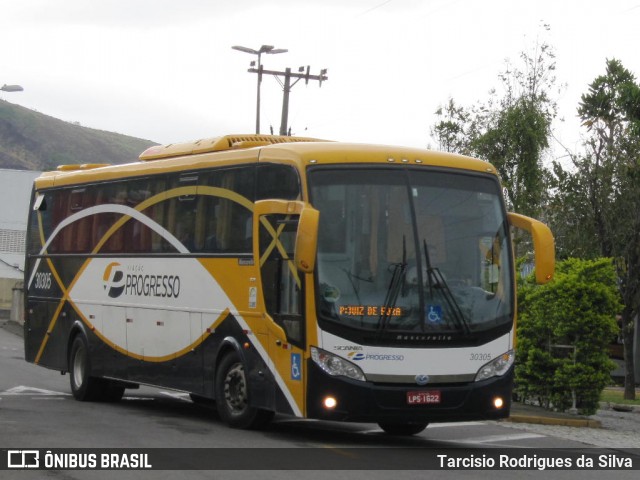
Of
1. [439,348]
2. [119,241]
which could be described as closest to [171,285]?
[119,241]

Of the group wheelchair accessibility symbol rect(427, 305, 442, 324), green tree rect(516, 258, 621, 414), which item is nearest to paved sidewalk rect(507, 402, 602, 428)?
green tree rect(516, 258, 621, 414)

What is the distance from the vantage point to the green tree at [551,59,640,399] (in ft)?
104

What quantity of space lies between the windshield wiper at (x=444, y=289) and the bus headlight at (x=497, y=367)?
1.67 feet

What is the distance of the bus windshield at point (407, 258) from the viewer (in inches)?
531

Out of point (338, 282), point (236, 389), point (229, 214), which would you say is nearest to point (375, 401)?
point (338, 282)

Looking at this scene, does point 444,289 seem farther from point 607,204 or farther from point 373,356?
point 607,204

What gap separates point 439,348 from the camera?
13.7 metres

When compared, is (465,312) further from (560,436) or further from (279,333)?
(560,436)

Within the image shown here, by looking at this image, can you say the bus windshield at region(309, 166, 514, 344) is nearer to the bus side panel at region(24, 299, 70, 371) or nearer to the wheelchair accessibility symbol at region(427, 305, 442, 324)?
the wheelchair accessibility symbol at region(427, 305, 442, 324)

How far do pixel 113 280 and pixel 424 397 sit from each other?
6608 millimetres

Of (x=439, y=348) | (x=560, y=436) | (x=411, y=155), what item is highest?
Answer: (x=411, y=155)

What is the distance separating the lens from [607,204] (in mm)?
32844

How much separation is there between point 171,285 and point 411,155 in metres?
4.20

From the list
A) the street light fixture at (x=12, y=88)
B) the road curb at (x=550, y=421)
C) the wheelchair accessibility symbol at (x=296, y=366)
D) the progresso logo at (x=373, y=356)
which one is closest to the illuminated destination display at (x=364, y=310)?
the progresso logo at (x=373, y=356)
